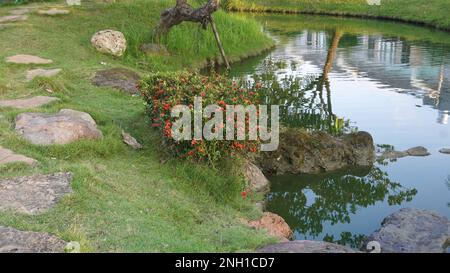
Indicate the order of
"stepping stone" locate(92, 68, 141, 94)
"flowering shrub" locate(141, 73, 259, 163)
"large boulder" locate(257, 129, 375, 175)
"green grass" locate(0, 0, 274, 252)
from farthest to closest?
"stepping stone" locate(92, 68, 141, 94)
"large boulder" locate(257, 129, 375, 175)
"flowering shrub" locate(141, 73, 259, 163)
"green grass" locate(0, 0, 274, 252)

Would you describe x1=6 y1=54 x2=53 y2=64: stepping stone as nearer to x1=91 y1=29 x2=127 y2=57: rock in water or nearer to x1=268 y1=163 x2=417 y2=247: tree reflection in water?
x1=91 y1=29 x2=127 y2=57: rock in water

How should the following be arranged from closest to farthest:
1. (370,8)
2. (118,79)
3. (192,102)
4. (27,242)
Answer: (27,242), (192,102), (118,79), (370,8)

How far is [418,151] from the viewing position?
37.0ft

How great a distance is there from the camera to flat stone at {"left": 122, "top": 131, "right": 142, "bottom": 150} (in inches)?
336

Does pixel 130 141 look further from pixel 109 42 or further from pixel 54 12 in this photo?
pixel 54 12

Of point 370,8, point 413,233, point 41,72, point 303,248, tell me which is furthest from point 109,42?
point 370,8

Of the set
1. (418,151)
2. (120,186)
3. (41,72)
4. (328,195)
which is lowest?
(328,195)

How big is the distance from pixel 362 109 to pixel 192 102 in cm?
773

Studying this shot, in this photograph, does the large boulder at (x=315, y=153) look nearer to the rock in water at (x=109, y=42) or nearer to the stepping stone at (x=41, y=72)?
Answer: the stepping stone at (x=41, y=72)

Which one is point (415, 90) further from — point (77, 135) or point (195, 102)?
point (77, 135)

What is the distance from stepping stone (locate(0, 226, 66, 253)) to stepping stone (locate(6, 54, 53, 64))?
8535 millimetres

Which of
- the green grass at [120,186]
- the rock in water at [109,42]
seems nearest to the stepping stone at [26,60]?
the green grass at [120,186]

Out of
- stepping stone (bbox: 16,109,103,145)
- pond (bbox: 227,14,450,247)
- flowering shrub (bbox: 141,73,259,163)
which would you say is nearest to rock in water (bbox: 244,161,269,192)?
pond (bbox: 227,14,450,247)

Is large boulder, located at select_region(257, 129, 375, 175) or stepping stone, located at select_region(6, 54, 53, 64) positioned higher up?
stepping stone, located at select_region(6, 54, 53, 64)
